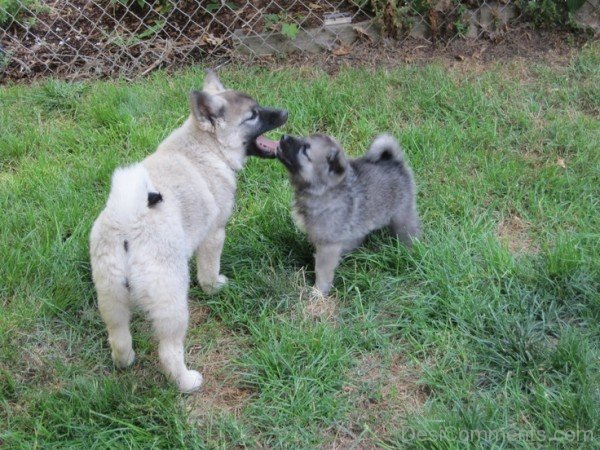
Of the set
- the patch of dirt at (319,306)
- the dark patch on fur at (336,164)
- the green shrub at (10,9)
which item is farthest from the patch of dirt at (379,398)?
the green shrub at (10,9)

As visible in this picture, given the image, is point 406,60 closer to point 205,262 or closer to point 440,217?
point 440,217

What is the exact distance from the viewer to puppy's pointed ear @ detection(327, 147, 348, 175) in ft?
11.5

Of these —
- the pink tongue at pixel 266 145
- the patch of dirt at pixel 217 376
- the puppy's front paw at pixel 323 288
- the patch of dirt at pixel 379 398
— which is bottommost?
the patch of dirt at pixel 217 376

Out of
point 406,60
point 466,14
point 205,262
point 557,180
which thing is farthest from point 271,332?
point 466,14

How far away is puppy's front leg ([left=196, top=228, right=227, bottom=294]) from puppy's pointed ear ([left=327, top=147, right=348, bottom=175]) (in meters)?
0.70

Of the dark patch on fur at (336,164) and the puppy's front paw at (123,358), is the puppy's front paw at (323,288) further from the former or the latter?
the puppy's front paw at (123,358)

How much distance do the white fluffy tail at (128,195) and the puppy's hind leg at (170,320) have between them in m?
0.30

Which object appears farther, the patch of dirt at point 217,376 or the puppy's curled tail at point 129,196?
the patch of dirt at point 217,376

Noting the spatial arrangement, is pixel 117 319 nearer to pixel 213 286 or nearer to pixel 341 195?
pixel 213 286

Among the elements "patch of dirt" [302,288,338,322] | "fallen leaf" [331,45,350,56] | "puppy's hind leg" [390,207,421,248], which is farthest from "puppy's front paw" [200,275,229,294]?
"fallen leaf" [331,45,350,56]

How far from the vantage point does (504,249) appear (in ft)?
11.8

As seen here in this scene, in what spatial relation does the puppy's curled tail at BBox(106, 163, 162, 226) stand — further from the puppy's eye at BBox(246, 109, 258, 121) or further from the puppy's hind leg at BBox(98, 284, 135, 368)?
the puppy's eye at BBox(246, 109, 258, 121)

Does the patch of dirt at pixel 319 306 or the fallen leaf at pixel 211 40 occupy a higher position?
the patch of dirt at pixel 319 306

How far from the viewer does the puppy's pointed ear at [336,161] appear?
350 centimetres
